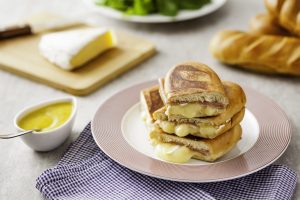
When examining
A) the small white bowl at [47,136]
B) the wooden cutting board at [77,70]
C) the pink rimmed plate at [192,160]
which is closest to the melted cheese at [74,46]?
the wooden cutting board at [77,70]

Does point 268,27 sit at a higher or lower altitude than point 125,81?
higher

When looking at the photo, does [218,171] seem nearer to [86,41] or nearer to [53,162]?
[53,162]

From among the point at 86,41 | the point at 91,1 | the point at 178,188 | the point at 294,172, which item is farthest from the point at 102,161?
the point at 91,1

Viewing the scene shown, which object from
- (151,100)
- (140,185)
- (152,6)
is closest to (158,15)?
(152,6)

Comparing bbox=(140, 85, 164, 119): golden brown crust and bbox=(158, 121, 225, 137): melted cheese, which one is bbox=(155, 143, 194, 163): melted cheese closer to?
bbox=(158, 121, 225, 137): melted cheese

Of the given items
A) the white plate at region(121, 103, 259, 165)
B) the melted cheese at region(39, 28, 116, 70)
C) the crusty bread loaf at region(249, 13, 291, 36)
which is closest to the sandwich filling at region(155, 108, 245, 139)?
the white plate at region(121, 103, 259, 165)

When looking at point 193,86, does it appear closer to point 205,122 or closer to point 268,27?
point 205,122

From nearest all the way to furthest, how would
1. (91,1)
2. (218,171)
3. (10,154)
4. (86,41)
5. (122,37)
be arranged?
(218,171) < (10,154) < (86,41) < (122,37) < (91,1)
